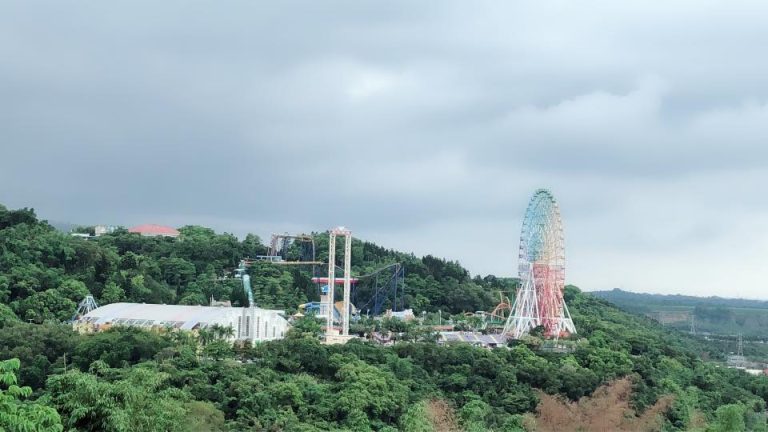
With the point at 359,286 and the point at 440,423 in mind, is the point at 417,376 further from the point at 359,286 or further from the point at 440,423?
the point at 359,286

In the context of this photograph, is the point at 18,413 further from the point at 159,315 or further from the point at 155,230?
the point at 155,230

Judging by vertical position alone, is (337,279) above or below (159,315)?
above

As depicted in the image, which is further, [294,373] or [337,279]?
[337,279]

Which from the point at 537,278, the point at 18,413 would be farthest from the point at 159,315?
the point at 18,413

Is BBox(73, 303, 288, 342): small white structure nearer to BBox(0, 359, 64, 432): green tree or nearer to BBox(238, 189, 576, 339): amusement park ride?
BBox(238, 189, 576, 339): amusement park ride

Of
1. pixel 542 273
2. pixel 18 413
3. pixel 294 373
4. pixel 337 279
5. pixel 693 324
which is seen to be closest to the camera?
pixel 18 413

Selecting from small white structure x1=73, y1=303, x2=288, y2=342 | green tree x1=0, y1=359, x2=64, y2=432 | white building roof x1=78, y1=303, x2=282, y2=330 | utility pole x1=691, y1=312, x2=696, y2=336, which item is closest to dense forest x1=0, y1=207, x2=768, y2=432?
small white structure x1=73, y1=303, x2=288, y2=342

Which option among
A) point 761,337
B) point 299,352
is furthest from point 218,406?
point 761,337
